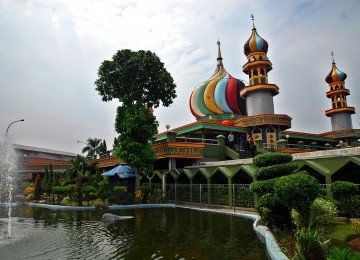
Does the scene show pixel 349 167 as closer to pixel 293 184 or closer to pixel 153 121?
pixel 293 184

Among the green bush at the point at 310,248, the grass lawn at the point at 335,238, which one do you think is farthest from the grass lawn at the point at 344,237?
the green bush at the point at 310,248

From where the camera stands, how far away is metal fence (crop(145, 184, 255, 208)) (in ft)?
59.5

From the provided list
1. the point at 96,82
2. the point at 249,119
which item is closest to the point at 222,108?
the point at 249,119

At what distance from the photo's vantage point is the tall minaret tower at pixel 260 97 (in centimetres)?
3328

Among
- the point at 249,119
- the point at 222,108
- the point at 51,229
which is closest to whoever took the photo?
the point at 51,229

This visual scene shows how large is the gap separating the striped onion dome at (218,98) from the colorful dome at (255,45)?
5.49m

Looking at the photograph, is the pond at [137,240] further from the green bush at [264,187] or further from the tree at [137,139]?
the tree at [137,139]

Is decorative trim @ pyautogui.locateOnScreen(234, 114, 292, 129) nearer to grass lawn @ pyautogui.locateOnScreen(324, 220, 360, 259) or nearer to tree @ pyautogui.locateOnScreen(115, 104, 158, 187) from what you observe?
tree @ pyautogui.locateOnScreen(115, 104, 158, 187)

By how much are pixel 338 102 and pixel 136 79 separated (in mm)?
31536

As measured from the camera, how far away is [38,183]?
101ft

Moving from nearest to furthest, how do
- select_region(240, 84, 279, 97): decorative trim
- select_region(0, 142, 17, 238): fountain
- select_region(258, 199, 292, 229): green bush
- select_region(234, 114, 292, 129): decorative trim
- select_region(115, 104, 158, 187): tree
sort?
select_region(258, 199, 292, 229): green bush → select_region(115, 104, 158, 187): tree → select_region(0, 142, 17, 238): fountain → select_region(234, 114, 292, 129): decorative trim → select_region(240, 84, 279, 97): decorative trim

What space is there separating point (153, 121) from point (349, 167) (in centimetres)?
1380

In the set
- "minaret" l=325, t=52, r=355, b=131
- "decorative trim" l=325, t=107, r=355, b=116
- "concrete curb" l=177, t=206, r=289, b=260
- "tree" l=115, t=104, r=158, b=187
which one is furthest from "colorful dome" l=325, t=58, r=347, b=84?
"concrete curb" l=177, t=206, r=289, b=260

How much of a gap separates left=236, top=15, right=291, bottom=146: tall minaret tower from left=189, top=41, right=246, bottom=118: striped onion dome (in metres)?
3.44
